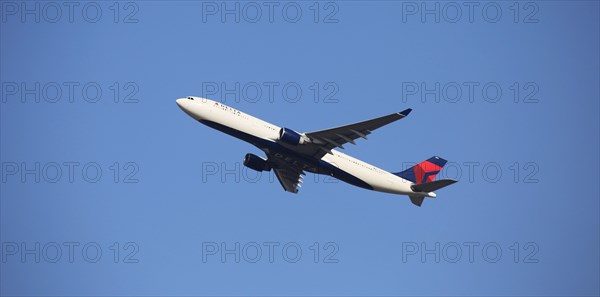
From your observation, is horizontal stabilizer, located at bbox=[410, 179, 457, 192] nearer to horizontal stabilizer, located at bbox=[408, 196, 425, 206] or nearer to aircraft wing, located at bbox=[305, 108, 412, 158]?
horizontal stabilizer, located at bbox=[408, 196, 425, 206]

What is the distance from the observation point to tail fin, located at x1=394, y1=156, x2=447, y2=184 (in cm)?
6419

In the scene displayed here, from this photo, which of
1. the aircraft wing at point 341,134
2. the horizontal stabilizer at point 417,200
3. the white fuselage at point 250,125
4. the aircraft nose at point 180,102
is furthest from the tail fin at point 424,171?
the aircraft nose at point 180,102

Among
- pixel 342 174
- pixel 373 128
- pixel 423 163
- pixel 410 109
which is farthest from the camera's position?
pixel 423 163

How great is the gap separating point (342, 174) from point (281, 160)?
186 inches

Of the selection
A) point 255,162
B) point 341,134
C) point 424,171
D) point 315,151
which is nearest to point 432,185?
point 424,171

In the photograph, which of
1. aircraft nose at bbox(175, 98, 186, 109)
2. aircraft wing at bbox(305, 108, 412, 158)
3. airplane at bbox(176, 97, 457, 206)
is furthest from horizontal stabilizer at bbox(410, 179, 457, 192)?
aircraft nose at bbox(175, 98, 186, 109)

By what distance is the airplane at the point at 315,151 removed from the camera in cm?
5772

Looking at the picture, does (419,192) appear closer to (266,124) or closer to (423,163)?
(423,163)

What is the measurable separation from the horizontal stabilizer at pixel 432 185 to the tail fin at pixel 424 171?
8.53 feet

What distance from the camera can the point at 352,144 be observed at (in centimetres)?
5834

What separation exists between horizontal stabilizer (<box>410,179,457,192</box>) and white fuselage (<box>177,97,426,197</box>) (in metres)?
2.30

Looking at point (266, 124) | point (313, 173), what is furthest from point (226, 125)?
point (313, 173)

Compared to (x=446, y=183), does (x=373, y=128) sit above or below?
above

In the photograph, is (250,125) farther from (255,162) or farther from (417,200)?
(417,200)
